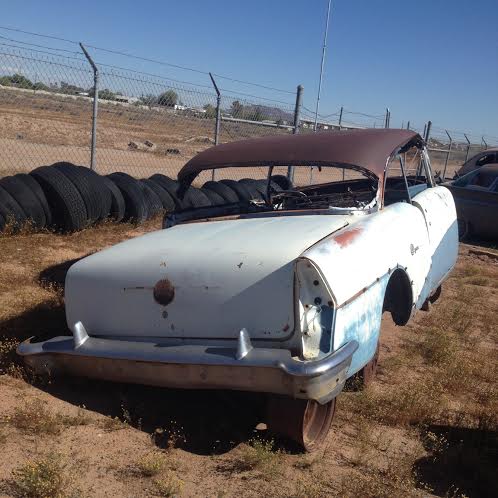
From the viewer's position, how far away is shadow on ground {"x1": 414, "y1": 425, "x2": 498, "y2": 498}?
9.99ft

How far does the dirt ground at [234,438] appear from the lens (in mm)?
2883

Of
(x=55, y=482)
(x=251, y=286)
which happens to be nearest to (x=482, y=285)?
(x=251, y=286)

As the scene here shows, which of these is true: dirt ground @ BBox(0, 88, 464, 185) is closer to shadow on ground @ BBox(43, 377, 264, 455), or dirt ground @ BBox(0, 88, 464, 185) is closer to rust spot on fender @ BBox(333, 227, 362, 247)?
shadow on ground @ BBox(43, 377, 264, 455)

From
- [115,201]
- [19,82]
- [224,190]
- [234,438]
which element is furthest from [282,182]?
[19,82]

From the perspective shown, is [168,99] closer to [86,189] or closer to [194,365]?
[86,189]

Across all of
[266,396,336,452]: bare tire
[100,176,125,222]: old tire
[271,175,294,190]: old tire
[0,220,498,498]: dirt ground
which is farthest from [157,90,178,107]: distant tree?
[266,396,336,452]: bare tire

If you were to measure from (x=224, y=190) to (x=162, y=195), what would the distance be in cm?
94

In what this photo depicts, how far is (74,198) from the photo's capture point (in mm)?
7320

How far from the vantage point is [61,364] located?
3.44 meters

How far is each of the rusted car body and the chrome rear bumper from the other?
7.98 meters

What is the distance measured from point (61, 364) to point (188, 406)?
83 cm

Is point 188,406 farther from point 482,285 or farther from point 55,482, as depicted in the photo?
point 482,285

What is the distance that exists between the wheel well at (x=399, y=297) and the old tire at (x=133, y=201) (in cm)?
479

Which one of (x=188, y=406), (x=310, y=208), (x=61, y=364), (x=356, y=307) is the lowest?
(x=188, y=406)
